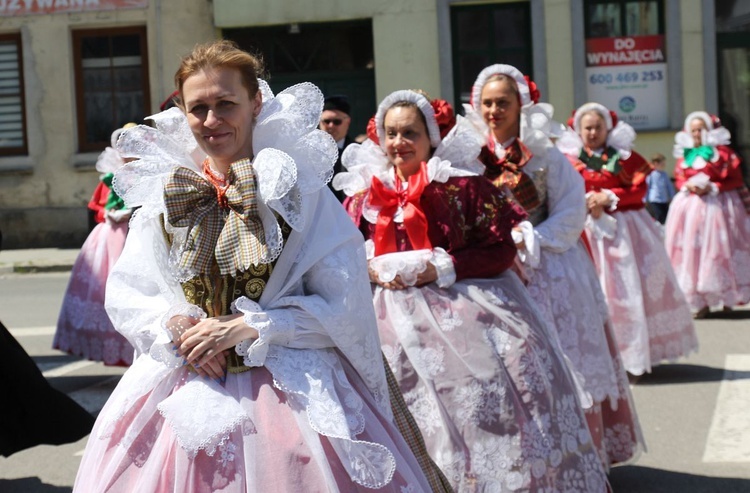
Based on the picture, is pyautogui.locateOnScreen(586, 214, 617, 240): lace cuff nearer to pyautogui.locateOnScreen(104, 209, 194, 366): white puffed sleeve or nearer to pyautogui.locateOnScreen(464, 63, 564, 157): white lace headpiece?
pyautogui.locateOnScreen(464, 63, 564, 157): white lace headpiece

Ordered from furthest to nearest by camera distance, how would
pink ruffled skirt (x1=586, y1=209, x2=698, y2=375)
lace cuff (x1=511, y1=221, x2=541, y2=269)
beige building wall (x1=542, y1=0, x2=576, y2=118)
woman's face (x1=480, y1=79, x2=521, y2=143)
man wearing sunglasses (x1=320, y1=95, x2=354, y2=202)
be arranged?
beige building wall (x1=542, y1=0, x2=576, y2=118) < pink ruffled skirt (x1=586, y1=209, x2=698, y2=375) < man wearing sunglasses (x1=320, y1=95, x2=354, y2=202) < woman's face (x1=480, y1=79, x2=521, y2=143) < lace cuff (x1=511, y1=221, x2=541, y2=269)

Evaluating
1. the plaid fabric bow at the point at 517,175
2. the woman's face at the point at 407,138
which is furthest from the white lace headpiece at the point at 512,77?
the woman's face at the point at 407,138

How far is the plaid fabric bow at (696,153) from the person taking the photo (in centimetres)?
1234

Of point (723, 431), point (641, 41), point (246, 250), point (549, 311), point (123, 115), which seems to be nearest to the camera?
point (246, 250)

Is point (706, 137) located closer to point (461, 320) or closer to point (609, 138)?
point (609, 138)

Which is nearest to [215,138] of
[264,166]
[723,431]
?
[264,166]

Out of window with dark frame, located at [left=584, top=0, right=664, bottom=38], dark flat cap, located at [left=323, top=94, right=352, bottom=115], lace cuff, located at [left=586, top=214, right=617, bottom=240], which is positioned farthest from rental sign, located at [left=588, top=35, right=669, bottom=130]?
dark flat cap, located at [left=323, top=94, right=352, bottom=115]

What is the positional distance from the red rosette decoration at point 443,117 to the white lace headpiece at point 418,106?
0.02m

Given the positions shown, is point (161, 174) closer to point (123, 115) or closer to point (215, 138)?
point (215, 138)

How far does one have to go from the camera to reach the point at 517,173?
6.27 meters

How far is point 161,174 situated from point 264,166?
1.03ft

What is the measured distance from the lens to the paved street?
6.39 meters

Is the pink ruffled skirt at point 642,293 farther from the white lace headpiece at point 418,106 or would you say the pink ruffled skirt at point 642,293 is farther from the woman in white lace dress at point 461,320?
the white lace headpiece at point 418,106

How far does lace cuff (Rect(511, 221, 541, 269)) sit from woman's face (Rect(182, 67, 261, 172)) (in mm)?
2593
